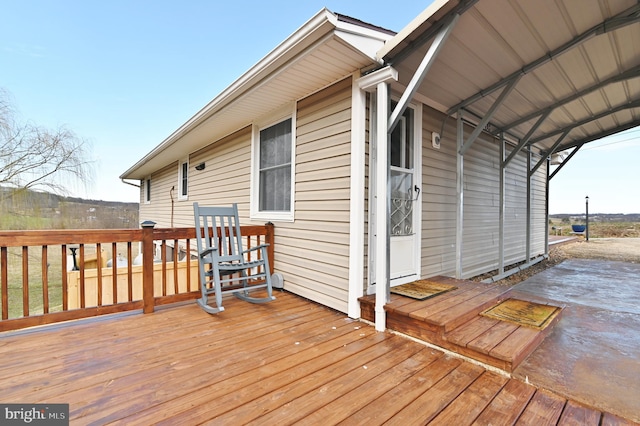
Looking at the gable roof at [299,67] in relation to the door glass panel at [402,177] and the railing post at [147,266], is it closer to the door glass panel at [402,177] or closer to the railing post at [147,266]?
the door glass panel at [402,177]

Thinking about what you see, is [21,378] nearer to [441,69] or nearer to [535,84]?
[441,69]

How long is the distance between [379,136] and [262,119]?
2.25m

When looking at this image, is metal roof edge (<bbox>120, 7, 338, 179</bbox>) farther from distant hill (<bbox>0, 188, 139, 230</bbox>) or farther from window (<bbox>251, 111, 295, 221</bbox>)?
distant hill (<bbox>0, 188, 139, 230</bbox>)

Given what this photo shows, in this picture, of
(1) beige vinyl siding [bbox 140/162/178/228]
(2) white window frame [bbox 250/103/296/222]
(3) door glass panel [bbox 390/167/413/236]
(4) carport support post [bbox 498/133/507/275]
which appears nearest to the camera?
(3) door glass panel [bbox 390/167/413/236]

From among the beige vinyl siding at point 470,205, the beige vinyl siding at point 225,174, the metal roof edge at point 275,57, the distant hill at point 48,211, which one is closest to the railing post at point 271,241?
the beige vinyl siding at point 225,174

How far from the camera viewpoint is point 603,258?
6902 mm

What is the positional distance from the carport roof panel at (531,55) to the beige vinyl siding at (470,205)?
1.94 feet

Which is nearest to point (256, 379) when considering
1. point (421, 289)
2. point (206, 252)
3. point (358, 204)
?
point (206, 252)

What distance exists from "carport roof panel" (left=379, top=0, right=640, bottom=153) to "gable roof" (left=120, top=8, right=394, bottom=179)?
0.27m

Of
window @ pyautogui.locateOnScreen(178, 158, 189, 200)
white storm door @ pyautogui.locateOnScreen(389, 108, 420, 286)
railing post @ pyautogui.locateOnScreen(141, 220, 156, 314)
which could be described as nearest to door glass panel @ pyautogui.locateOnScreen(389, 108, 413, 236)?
white storm door @ pyautogui.locateOnScreen(389, 108, 420, 286)

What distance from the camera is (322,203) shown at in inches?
125

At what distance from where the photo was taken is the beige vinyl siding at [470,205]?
368 cm

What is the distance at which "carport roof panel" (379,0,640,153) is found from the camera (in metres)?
2.31

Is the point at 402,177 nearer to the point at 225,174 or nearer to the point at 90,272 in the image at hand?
the point at 225,174
